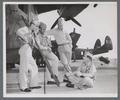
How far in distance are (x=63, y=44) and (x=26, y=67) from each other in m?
0.25

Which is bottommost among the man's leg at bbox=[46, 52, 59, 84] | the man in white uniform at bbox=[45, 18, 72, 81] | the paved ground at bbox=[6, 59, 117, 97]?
the paved ground at bbox=[6, 59, 117, 97]

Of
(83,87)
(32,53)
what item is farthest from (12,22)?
(83,87)

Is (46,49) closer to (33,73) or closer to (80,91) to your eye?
(33,73)

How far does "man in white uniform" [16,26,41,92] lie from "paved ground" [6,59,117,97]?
0.03 meters

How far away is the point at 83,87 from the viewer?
1391mm

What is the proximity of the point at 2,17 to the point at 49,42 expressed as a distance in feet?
0.98

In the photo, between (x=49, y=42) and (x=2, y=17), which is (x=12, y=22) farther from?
(x=49, y=42)

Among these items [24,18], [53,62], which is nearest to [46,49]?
[53,62]

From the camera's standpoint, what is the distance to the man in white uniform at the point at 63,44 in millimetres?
1393

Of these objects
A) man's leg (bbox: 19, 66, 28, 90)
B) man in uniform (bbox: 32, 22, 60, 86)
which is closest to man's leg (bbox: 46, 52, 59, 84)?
man in uniform (bbox: 32, 22, 60, 86)

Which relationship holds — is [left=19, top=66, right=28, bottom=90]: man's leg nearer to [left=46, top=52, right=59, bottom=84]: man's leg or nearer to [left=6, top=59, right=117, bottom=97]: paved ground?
[left=6, top=59, right=117, bottom=97]: paved ground

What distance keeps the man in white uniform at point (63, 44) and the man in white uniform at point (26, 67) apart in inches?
5.7

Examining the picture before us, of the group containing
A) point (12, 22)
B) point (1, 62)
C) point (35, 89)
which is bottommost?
point (35, 89)

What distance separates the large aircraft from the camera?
1387 mm
